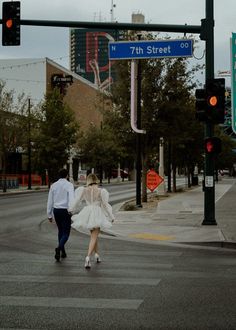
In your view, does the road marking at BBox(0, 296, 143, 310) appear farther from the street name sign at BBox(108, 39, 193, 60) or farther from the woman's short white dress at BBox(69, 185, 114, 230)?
the street name sign at BBox(108, 39, 193, 60)

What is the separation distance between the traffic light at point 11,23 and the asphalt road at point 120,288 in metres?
7.47

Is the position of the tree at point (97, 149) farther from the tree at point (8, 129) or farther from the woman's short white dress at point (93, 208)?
the woman's short white dress at point (93, 208)

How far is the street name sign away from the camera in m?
18.4

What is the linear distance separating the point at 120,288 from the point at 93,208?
2.62 metres

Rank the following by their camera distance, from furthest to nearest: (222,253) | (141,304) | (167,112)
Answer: (167,112)
(222,253)
(141,304)

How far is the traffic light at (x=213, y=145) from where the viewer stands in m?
17.3

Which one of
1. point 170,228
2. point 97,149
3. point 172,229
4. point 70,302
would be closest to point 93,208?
point 70,302

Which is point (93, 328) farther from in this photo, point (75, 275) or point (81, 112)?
point (81, 112)

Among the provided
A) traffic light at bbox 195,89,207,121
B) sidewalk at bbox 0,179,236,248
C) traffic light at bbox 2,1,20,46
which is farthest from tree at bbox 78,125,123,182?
traffic light at bbox 195,89,207,121

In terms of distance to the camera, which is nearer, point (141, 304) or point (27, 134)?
point (141, 304)

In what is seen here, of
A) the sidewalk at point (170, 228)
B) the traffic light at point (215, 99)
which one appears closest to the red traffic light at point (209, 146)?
the traffic light at point (215, 99)

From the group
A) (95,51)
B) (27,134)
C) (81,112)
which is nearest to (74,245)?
(27,134)

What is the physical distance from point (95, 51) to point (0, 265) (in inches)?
5461

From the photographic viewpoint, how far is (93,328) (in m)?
6.15
